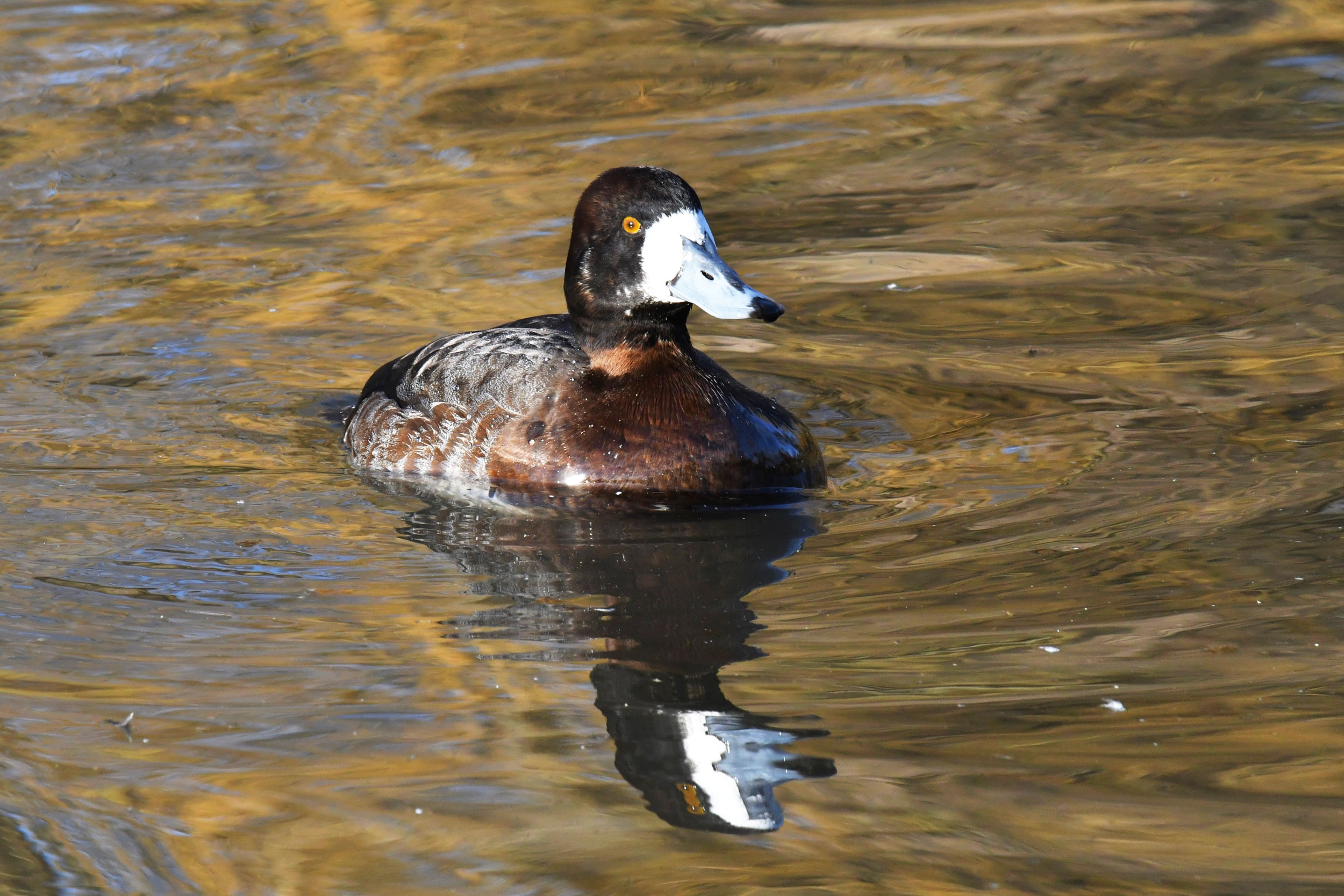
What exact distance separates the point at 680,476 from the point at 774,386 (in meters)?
1.71

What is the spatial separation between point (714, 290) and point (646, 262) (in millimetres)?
318

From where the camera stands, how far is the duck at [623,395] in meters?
6.25

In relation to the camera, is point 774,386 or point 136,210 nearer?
point 774,386

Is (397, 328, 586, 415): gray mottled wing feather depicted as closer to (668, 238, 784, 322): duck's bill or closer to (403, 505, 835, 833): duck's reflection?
(403, 505, 835, 833): duck's reflection

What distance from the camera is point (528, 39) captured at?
514 inches

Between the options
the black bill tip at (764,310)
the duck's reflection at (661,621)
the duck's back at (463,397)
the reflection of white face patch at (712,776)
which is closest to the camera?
the reflection of white face patch at (712,776)

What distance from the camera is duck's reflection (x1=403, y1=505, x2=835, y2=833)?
403cm

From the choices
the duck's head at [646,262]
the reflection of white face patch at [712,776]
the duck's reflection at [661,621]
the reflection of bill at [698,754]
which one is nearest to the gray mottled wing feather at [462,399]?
the duck's head at [646,262]

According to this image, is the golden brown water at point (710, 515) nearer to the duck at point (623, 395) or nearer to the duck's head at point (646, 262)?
the duck at point (623, 395)

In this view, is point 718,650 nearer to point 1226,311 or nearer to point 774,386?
point 774,386

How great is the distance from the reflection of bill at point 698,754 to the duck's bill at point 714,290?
5.90 feet

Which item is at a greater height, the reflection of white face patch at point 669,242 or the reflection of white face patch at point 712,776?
the reflection of white face patch at point 669,242

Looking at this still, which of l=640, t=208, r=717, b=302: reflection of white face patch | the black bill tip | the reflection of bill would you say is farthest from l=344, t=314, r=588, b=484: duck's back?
the reflection of bill

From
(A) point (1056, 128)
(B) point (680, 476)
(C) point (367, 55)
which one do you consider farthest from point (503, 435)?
(C) point (367, 55)
